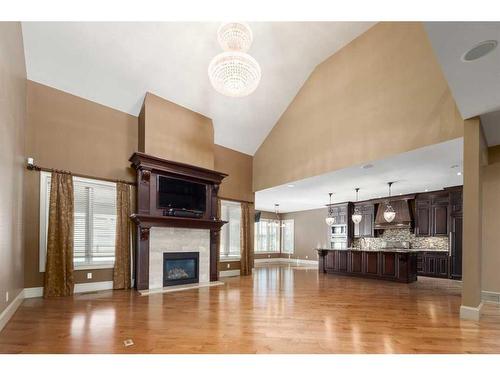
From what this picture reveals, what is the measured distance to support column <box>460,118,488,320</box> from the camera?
4.16 metres

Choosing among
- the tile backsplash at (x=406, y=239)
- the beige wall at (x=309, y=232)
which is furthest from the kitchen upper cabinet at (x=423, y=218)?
the beige wall at (x=309, y=232)

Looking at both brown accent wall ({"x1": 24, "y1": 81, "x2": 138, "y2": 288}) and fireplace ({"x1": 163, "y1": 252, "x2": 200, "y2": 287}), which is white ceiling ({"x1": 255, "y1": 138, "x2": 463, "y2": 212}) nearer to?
fireplace ({"x1": 163, "y1": 252, "x2": 200, "y2": 287})

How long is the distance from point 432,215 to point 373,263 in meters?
2.71

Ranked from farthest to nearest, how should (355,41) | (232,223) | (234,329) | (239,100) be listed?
(232,223) → (239,100) → (355,41) → (234,329)

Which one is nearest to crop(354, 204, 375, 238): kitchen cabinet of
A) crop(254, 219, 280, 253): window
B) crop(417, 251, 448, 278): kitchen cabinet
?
crop(417, 251, 448, 278): kitchen cabinet

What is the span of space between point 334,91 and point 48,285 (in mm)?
7191

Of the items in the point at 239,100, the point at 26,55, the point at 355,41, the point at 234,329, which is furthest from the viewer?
the point at 239,100

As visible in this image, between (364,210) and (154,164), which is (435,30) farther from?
(364,210)

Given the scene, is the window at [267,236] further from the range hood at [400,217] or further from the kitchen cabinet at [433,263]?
the kitchen cabinet at [433,263]

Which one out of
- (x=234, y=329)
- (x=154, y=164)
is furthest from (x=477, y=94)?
(x=154, y=164)

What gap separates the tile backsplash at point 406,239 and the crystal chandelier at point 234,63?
8.31 metres

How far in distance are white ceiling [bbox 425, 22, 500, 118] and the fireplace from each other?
6112mm

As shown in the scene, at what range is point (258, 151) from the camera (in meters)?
9.23

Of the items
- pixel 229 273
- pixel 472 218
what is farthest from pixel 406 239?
pixel 472 218
